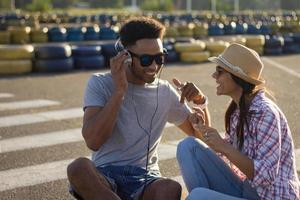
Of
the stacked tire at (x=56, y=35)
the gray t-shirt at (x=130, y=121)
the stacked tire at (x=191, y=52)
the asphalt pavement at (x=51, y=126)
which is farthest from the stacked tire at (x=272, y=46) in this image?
the gray t-shirt at (x=130, y=121)

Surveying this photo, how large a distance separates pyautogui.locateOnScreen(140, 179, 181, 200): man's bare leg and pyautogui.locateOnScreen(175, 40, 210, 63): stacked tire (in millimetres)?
12171

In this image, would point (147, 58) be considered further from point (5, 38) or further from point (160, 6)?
point (160, 6)

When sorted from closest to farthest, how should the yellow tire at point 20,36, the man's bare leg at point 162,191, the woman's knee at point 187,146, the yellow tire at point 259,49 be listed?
the man's bare leg at point 162,191, the woman's knee at point 187,146, the yellow tire at point 259,49, the yellow tire at point 20,36

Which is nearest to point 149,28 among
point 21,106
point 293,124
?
point 293,124

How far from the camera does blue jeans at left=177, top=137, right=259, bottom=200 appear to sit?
376 cm

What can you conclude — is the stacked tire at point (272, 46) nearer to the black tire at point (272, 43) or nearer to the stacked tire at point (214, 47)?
the black tire at point (272, 43)

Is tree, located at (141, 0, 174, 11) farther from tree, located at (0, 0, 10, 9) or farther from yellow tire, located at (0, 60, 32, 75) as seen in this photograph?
yellow tire, located at (0, 60, 32, 75)

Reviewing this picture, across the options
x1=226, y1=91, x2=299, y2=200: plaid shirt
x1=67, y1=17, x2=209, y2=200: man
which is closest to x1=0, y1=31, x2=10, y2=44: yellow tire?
x1=67, y1=17, x2=209, y2=200: man

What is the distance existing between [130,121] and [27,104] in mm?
5894

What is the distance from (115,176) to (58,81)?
8.52 m

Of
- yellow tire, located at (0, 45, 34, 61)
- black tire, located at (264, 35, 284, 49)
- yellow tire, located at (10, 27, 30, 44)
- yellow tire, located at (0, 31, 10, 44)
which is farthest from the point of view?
yellow tire, located at (10, 27, 30, 44)

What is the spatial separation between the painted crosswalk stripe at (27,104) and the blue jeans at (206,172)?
5709 millimetres

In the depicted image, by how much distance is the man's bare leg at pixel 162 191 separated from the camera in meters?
3.74

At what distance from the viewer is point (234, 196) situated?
3.68 metres
